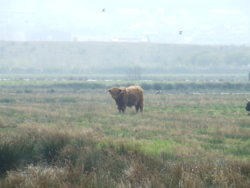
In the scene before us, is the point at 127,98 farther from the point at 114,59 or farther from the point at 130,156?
the point at 114,59

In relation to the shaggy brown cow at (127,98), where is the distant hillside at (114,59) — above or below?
above

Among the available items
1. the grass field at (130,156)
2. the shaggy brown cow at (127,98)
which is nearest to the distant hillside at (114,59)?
the shaggy brown cow at (127,98)

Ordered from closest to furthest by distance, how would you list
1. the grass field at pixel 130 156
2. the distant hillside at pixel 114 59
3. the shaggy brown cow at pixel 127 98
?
the grass field at pixel 130 156 < the shaggy brown cow at pixel 127 98 < the distant hillside at pixel 114 59

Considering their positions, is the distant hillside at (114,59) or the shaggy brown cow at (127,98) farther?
the distant hillside at (114,59)

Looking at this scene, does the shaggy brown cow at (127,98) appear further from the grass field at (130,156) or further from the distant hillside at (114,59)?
the distant hillside at (114,59)

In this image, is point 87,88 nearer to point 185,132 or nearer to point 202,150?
point 185,132

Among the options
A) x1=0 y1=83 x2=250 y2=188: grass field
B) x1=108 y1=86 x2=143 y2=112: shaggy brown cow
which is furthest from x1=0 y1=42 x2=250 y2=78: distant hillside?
x1=0 y1=83 x2=250 y2=188: grass field

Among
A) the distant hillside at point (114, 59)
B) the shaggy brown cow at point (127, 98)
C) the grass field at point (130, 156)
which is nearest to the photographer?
the grass field at point (130, 156)

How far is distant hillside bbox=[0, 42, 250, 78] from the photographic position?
15275cm

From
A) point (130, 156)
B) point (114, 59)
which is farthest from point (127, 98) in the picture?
point (114, 59)

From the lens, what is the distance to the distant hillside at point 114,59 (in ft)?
501

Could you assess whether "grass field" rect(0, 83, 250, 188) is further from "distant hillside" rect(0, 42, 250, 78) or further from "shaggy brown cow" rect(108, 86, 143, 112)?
"distant hillside" rect(0, 42, 250, 78)

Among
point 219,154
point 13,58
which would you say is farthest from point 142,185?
point 13,58

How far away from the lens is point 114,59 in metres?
184
